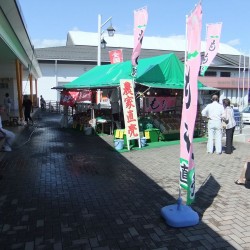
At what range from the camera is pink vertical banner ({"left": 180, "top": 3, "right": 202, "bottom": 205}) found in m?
4.10

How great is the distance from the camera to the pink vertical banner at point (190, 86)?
410 centimetres

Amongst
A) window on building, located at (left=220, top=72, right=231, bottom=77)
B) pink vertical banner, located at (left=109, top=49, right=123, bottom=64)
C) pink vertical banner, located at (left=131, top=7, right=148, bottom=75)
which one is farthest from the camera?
window on building, located at (left=220, top=72, right=231, bottom=77)

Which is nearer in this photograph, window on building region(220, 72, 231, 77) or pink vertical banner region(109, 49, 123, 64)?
pink vertical banner region(109, 49, 123, 64)

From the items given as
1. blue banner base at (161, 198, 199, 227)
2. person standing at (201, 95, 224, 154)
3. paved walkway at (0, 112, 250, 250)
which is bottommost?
paved walkway at (0, 112, 250, 250)

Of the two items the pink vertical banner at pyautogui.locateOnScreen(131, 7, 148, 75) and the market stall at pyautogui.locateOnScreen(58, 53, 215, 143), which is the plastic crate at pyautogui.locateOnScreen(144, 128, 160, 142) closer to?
the market stall at pyautogui.locateOnScreen(58, 53, 215, 143)

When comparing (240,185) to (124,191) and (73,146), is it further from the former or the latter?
(73,146)

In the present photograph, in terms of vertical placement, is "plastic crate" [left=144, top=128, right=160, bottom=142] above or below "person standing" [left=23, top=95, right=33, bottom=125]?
below

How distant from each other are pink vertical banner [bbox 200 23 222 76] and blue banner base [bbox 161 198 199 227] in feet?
29.8

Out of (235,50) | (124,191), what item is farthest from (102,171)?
(235,50)

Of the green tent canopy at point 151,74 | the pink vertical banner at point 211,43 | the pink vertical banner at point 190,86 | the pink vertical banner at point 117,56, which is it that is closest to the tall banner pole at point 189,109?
the pink vertical banner at point 190,86

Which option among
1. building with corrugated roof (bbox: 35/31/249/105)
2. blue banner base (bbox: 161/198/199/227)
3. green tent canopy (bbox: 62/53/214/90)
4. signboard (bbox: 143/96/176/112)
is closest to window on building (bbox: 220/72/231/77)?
building with corrugated roof (bbox: 35/31/249/105)

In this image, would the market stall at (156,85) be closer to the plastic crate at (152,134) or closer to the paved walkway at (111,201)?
the plastic crate at (152,134)

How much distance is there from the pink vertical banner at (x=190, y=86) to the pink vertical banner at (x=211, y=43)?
28.4 ft

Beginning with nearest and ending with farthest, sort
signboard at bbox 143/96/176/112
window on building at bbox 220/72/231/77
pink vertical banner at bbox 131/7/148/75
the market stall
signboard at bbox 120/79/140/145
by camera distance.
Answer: pink vertical banner at bbox 131/7/148/75
signboard at bbox 120/79/140/145
the market stall
signboard at bbox 143/96/176/112
window on building at bbox 220/72/231/77
